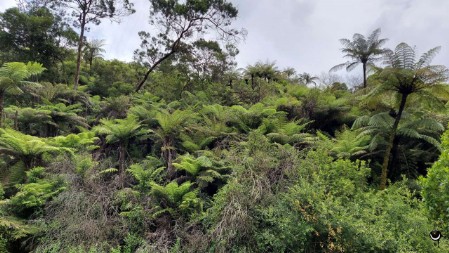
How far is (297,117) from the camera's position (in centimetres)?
1149

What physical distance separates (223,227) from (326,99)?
7344 millimetres

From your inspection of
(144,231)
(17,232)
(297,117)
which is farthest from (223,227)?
(297,117)

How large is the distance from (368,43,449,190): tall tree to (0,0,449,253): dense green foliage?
2 centimetres

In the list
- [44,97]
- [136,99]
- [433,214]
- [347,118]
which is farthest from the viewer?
[136,99]

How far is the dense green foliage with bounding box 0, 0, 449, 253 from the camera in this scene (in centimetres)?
536

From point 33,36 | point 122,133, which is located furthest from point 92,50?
point 122,133

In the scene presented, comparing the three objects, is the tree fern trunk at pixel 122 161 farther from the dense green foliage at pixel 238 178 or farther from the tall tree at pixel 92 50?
the tall tree at pixel 92 50

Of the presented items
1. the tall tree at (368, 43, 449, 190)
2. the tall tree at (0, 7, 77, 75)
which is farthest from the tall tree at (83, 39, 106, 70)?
the tall tree at (368, 43, 449, 190)

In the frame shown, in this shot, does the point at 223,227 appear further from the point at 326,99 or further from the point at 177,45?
the point at 177,45

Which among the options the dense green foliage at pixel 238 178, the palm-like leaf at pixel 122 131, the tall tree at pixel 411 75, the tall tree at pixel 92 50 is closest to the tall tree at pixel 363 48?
the dense green foliage at pixel 238 178

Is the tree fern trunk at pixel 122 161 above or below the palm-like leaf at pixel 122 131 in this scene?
below

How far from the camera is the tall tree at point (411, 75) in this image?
6910 millimetres

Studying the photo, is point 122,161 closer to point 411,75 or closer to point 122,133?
point 122,133

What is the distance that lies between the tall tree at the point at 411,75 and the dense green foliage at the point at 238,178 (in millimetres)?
24
